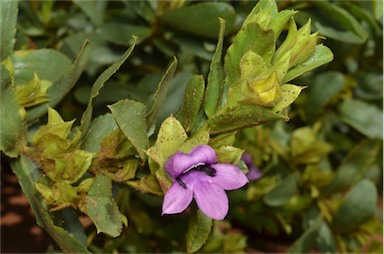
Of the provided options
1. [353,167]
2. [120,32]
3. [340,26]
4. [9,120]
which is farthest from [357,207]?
[9,120]

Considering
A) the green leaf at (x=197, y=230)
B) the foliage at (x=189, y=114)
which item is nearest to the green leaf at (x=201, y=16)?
the foliage at (x=189, y=114)

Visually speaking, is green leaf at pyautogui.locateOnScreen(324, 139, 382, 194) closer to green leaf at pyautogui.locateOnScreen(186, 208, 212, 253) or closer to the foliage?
the foliage

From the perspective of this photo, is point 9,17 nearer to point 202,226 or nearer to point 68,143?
point 68,143

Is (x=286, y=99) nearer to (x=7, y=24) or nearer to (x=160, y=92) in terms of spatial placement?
(x=160, y=92)

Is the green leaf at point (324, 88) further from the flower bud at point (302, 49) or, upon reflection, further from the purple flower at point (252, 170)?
the flower bud at point (302, 49)

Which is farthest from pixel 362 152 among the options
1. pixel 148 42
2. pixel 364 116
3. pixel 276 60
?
pixel 276 60

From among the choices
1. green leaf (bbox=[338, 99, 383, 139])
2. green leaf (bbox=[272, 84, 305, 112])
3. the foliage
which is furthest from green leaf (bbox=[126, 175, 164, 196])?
green leaf (bbox=[338, 99, 383, 139])

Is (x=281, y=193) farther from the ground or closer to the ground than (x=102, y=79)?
closer to the ground
